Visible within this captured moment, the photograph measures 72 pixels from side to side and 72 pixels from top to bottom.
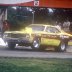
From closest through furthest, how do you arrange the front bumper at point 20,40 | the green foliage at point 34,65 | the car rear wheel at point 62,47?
the green foliage at point 34,65 < the front bumper at point 20,40 < the car rear wheel at point 62,47

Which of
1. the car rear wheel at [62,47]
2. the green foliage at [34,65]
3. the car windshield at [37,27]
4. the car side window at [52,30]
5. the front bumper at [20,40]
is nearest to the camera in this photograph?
the green foliage at [34,65]

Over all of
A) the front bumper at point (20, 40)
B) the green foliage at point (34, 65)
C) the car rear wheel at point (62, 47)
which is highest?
the front bumper at point (20, 40)

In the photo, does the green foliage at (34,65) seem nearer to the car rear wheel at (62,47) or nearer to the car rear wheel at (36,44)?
the car rear wheel at (36,44)

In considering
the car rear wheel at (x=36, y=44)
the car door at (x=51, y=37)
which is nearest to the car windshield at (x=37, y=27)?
the car door at (x=51, y=37)

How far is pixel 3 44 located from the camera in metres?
23.1

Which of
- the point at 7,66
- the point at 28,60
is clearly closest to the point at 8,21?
the point at 28,60

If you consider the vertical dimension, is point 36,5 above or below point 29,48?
above

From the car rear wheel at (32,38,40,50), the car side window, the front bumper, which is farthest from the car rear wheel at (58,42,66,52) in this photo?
the front bumper

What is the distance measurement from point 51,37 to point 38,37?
Answer: 2.23 feet

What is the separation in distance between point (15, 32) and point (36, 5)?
174 cm

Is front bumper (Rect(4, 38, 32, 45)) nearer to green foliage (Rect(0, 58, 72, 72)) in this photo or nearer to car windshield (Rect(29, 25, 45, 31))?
car windshield (Rect(29, 25, 45, 31))

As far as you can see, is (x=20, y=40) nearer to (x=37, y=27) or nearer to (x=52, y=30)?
(x=37, y=27)

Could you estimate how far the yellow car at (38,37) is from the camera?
2219 cm

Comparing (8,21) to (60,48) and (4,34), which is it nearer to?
(4,34)
